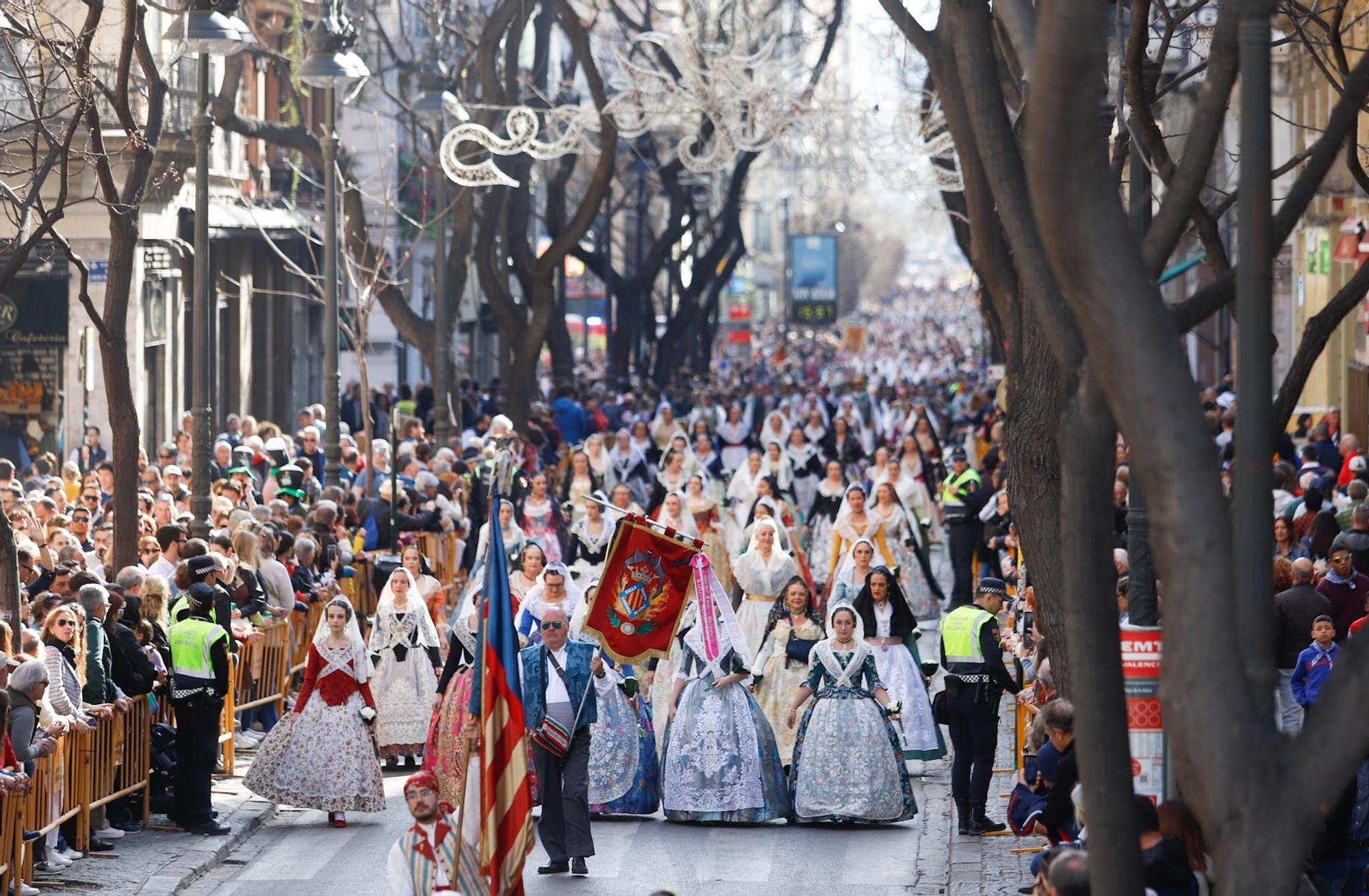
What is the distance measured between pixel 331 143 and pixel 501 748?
38.5ft

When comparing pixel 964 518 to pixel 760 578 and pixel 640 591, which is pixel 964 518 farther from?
pixel 640 591

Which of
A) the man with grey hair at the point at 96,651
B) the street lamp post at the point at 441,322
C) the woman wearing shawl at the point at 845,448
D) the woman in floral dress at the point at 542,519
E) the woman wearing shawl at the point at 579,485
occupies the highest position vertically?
the street lamp post at the point at 441,322

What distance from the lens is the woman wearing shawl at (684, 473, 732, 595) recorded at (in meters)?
21.9

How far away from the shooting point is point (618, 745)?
14.6 m

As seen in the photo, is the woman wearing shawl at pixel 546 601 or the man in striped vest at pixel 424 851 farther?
the woman wearing shawl at pixel 546 601

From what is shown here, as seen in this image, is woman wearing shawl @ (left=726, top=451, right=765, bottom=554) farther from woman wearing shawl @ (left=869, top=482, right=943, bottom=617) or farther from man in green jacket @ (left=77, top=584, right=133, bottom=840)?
man in green jacket @ (left=77, top=584, right=133, bottom=840)

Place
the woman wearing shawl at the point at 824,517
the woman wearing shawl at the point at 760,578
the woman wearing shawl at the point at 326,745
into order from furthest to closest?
1. the woman wearing shawl at the point at 824,517
2. the woman wearing shawl at the point at 760,578
3. the woman wearing shawl at the point at 326,745

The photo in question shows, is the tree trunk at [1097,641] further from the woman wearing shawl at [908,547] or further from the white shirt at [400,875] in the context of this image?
the woman wearing shawl at [908,547]

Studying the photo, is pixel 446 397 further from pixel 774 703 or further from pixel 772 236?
pixel 772 236

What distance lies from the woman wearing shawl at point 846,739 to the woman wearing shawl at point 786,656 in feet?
1.23

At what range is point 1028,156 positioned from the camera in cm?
618

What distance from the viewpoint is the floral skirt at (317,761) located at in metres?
14.2

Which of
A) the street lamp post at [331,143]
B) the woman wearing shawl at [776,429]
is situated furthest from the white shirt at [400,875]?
the woman wearing shawl at [776,429]

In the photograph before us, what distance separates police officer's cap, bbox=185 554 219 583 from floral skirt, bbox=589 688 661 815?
2.63m
